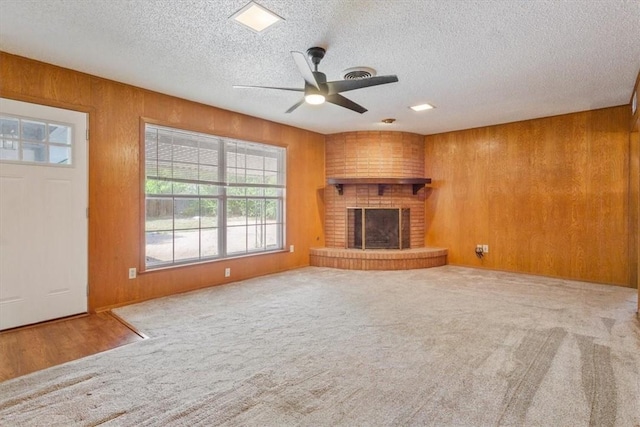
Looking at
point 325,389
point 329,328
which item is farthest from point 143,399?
point 329,328

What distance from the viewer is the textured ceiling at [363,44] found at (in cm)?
248

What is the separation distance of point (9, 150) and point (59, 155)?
39cm

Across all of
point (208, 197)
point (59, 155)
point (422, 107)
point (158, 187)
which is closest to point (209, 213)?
point (208, 197)

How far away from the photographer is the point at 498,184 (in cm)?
592

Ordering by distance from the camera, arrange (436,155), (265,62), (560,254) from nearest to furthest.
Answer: (265,62) < (560,254) < (436,155)

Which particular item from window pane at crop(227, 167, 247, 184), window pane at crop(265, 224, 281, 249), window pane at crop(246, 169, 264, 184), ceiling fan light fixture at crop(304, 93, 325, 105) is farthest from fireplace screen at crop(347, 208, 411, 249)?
ceiling fan light fixture at crop(304, 93, 325, 105)

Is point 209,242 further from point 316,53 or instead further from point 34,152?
point 316,53

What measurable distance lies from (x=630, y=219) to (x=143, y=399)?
611cm

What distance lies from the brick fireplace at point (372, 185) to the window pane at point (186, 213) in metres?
2.42

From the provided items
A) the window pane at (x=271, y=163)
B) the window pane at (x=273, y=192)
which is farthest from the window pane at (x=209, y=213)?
the window pane at (x=271, y=163)

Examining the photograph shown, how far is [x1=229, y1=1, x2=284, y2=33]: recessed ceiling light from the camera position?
2436 mm

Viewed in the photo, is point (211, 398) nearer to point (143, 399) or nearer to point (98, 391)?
point (143, 399)

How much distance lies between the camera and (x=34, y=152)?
Answer: 11.1ft

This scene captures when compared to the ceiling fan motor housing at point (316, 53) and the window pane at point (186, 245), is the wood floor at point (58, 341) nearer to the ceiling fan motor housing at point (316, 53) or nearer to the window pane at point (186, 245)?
the window pane at point (186, 245)
